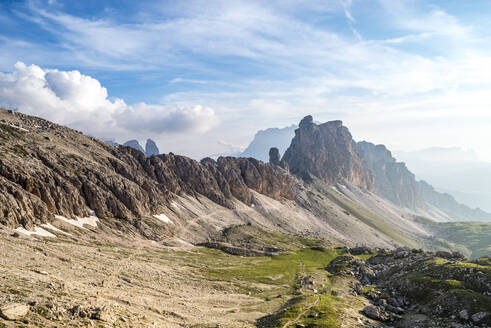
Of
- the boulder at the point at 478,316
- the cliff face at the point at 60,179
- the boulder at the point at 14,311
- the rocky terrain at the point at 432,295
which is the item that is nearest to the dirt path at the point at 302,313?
the rocky terrain at the point at 432,295

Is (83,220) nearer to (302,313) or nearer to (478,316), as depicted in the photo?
(302,313)

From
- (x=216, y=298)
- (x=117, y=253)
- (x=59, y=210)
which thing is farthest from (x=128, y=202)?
(x=216, y=298)

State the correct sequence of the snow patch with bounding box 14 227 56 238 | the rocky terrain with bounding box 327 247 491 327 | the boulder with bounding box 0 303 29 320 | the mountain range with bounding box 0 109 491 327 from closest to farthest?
the boulder with bounding box 0 303 29 320 → the mountain range with bounding box 0 109 491 327 → the rocky terrain with bounding box 327 247 491 327 → the snow patch with bounding box 14 227 56 238

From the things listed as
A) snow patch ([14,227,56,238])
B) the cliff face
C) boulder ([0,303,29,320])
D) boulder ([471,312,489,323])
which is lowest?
boulder ([471,312,489,323])

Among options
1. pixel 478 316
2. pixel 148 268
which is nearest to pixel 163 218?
pixel 148 268

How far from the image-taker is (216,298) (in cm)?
8412

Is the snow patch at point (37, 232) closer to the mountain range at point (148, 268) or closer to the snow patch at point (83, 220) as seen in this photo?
the mountain range at point (148, 268)

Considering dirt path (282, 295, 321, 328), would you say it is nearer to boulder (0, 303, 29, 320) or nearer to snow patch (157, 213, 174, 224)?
boulder (0, 303, 29, 320)

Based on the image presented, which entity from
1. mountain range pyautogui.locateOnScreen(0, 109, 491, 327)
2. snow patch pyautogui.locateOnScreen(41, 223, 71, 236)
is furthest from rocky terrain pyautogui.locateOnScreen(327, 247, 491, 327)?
snow patch pyautogui.locateOnScreen(41, 223, 71, 236)

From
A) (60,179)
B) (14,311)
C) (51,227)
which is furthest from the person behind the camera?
(60,179)

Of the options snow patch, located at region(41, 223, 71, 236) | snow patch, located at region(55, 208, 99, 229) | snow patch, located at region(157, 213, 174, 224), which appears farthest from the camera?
snow patch, located at region(157, 213, 174, 224)

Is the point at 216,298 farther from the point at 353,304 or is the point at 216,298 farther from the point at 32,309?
the point at 32,309

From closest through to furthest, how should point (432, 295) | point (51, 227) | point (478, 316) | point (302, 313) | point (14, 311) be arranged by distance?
1. point (14, 311)
2. point (478, 316)
3. point (302, 313)
4. point (432, 295)
5. point (51, 227)

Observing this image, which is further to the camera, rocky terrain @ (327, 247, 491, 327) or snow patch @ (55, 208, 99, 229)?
snow patch @ (55, 208, 99, 229)
